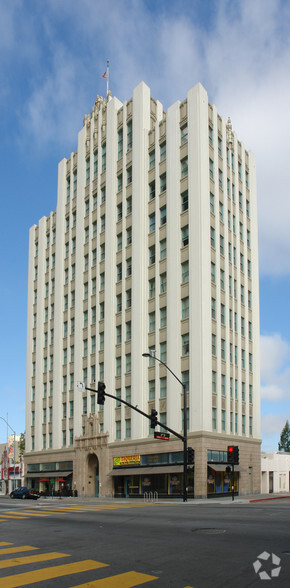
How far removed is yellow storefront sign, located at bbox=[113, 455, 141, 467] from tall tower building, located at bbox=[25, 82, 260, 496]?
21cm

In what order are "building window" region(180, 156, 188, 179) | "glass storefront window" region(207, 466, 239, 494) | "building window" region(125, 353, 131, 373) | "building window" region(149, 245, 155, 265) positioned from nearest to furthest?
"glass storefront window" region(207, 466, 239, 494), "building window" region(180, 156, 188, 179), "building window" region(125, 353, 131, 373), "building window" region(149, 245, 155, 265)

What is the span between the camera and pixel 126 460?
51.3 m

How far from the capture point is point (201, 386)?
44.4 m

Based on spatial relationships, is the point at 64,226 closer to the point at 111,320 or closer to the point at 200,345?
the point at 111,320

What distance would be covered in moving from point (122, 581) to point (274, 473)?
64422mm

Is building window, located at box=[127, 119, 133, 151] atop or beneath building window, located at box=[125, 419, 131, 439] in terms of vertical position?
atop

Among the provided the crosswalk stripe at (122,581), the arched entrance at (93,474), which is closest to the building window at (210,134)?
the arched entrance at (93,474)

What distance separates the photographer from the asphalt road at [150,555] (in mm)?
9211

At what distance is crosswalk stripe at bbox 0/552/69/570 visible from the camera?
35.7ft

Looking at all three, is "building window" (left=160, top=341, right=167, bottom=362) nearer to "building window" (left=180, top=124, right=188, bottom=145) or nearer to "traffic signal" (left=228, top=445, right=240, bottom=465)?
"traffic signal" (left=228, top=445, right=240, bottom=465)

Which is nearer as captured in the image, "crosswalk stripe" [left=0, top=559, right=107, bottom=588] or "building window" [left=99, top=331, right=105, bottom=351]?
"crosswalk stripe" [left=0, top=559, right=107, bottom=588]

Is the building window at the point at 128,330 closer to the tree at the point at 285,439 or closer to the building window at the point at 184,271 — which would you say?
the building window at the point at 184,271

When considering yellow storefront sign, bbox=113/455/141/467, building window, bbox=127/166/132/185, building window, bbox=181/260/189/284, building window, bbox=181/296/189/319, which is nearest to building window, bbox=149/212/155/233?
building window, bbox=127/166/132/185

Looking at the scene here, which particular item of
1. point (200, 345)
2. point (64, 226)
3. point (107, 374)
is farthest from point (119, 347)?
point (64, 226)
